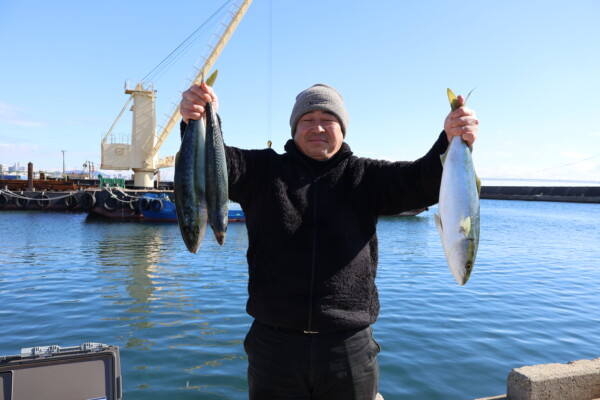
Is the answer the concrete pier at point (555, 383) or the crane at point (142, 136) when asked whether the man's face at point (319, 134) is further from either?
the crane at point (142, 136)

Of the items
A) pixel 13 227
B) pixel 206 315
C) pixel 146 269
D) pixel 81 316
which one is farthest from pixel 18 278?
pixel 13 227

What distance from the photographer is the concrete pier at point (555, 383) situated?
12.5 feet

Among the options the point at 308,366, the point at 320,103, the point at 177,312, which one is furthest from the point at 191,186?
the point at 177,312

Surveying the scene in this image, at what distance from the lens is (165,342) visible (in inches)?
279

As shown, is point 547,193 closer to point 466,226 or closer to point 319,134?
point 466,226

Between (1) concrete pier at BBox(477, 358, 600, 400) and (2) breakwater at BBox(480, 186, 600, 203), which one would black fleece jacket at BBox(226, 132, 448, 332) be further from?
(2) breakwater at BBox(480, 186, 600, 203)

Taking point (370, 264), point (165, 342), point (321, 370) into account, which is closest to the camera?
point (321, 370)

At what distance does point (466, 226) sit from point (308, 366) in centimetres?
123

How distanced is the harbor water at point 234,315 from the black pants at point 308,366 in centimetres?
343

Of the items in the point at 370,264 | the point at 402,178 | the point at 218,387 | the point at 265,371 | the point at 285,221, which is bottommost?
the point at 218,387

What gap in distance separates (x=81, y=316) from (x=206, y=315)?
250 centimetres

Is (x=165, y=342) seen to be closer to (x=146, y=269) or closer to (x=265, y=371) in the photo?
(x=265, y=371)

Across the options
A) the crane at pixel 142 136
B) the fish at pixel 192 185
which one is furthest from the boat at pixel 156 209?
the fish at pixel 192 185

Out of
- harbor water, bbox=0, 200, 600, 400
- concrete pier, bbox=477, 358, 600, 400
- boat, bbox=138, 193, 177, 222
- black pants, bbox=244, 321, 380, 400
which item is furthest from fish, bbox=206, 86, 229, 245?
boat, bbox=138, 193, 177, 222
